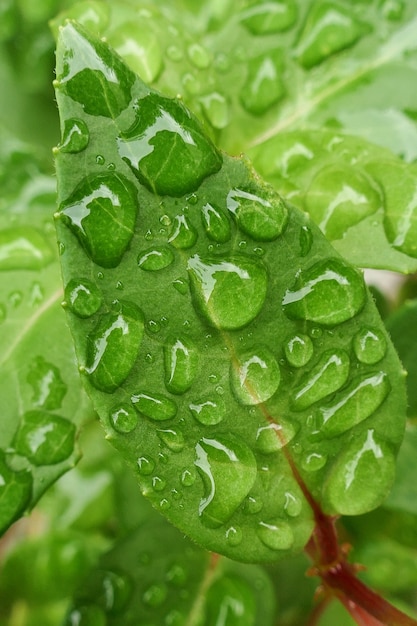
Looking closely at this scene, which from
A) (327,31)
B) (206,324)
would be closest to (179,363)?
(206,324)

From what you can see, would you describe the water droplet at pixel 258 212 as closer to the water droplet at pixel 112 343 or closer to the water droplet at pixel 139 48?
the water droplet at pixel 112 343

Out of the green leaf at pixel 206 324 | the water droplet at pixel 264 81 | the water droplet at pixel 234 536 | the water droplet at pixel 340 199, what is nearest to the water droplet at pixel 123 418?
the green leaf at pixel 206 324

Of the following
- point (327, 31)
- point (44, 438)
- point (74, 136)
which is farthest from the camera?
point (327, 31)

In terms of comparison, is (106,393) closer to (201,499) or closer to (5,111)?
(201,499)

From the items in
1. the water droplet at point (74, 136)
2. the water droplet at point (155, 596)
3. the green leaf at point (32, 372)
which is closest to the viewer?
the water droplet at point (74, 136)

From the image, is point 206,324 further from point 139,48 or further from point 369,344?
point 139,48

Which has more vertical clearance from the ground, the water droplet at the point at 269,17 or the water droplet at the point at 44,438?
the water droplet at the point at 269,17

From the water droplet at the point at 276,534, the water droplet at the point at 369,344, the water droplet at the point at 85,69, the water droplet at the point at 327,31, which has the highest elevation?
the water droplet at the point at 327,31

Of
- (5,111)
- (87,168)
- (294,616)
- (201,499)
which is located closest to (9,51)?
(5,111)
